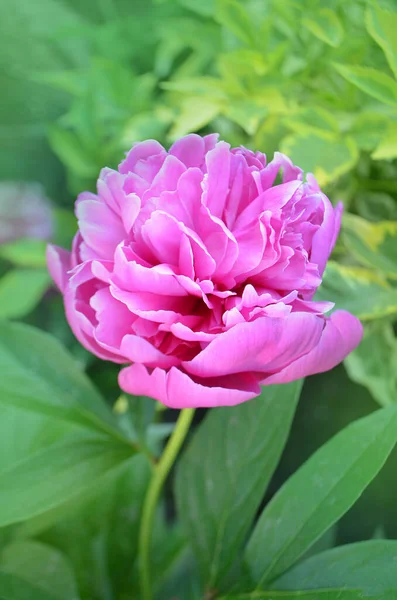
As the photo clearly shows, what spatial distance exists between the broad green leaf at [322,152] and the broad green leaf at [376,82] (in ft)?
0.12

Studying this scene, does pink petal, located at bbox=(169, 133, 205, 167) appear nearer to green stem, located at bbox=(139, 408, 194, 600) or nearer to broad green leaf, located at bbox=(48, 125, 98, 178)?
A: green stem, located at bbox=(139, 408, 194, 600)

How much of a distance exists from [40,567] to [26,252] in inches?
8.2

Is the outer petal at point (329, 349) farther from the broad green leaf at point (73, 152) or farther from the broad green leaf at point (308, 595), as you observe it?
the broad green leaf at point (73, 152)

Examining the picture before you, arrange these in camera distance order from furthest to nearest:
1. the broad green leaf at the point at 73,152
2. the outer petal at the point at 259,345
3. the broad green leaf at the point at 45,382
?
1. the broad green leaf at the point at 73,152
2. the broad green leaf at the point at 45,382
3. the outer petal at the point at 259,345

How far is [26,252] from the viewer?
464 millimetres

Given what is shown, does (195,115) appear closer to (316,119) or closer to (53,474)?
(316,119)

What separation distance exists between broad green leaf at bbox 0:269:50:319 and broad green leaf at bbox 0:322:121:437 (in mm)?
168

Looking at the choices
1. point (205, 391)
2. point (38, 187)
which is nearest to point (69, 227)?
point (38, 187)

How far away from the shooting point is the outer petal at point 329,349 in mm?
199

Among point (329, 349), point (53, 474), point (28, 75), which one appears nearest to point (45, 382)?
point (53, 474)

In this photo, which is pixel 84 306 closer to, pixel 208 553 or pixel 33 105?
pixel 208 553

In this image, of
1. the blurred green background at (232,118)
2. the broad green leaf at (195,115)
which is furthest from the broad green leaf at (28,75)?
the broad green leaf at (195,115)

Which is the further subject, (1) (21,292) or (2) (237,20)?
(1) (21,292)

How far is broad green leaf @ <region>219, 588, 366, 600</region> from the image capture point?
21 cm
